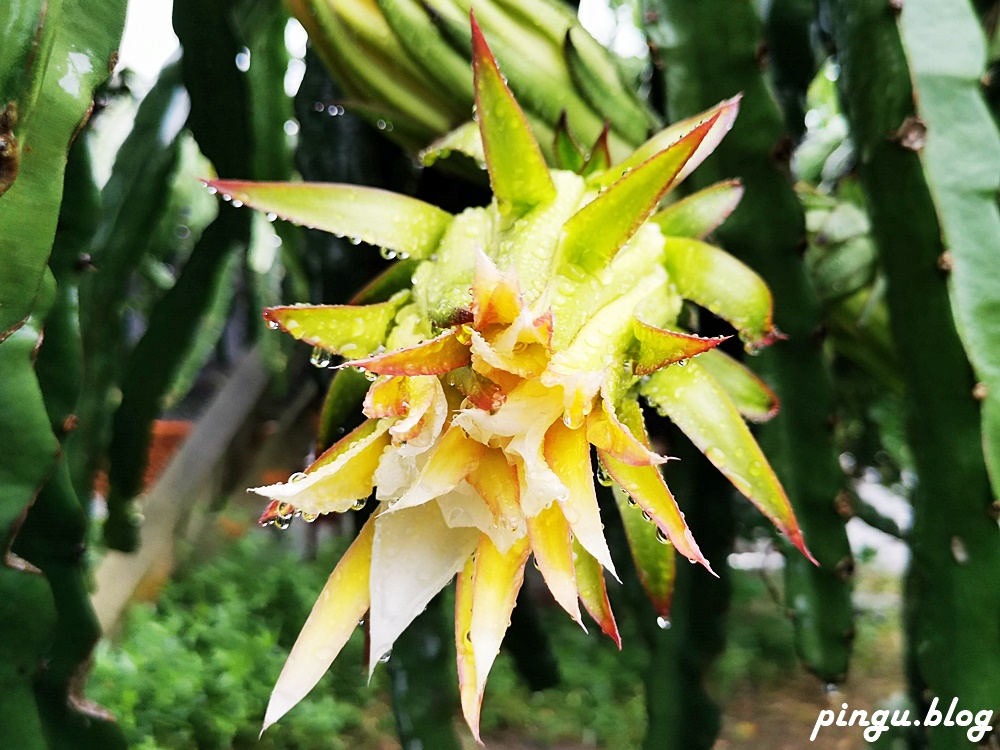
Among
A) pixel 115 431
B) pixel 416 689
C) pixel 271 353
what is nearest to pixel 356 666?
pixel 271 353

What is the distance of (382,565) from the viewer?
33 cm

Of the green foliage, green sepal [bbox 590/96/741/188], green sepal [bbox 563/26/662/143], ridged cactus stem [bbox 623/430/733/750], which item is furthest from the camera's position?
the green foliage

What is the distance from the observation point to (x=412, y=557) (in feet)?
1.09

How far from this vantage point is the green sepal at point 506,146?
1.15 ft

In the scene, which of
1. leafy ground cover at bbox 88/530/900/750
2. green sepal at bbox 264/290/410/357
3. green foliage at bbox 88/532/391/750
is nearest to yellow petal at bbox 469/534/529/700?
green sepal at bbox 264/290/410/357

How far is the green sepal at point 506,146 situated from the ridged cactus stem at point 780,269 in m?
0.21

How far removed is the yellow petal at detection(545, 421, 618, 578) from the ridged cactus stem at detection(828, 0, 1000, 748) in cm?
31

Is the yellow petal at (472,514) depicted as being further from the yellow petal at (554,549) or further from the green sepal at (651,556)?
the green sepal at (651,556)

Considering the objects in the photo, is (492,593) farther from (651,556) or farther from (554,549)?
(651,556)

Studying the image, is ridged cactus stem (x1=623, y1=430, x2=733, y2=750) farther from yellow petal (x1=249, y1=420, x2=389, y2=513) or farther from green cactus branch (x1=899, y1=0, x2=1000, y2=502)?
yellow petal (x1=249, y1=420, x2=389, y2=513)

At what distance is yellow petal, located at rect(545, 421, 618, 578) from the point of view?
298mm

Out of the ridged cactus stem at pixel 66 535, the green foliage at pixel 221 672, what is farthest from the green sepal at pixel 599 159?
the green foliage at pixel 221 672

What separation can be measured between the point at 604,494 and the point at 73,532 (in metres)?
0.37

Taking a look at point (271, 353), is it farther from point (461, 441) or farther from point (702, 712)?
point (461, 441)
